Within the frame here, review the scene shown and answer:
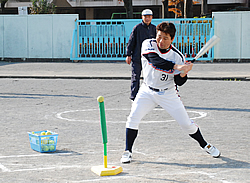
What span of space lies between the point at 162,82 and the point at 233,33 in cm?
1792

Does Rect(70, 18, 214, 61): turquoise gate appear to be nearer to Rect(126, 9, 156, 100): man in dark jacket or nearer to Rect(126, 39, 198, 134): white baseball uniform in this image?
Rect(126, 9, 156, 100): man in dark jacket

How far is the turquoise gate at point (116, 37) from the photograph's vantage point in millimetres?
23016

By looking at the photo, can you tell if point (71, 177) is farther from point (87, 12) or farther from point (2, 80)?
point (87, 12)

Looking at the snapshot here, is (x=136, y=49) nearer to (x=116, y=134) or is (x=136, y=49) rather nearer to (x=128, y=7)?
(x=116, y=134)

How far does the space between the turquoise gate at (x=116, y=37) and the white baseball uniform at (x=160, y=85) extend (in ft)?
55.9

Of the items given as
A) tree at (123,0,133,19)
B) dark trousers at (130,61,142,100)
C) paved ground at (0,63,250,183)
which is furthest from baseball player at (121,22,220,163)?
tree at (123,0,133,19)

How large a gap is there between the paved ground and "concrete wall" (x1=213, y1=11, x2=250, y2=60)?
737cm

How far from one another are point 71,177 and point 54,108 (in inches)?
218

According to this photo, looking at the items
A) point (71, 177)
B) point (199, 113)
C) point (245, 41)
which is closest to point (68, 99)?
point (199, 113)

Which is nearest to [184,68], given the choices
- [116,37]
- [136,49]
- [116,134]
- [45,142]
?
[45,142]

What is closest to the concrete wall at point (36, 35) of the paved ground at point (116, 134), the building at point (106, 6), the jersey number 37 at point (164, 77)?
the paved ground at point (116, 134)

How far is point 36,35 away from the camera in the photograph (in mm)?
24078

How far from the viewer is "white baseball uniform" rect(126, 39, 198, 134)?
5871 mm

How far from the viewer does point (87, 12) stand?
49094 millimetres
